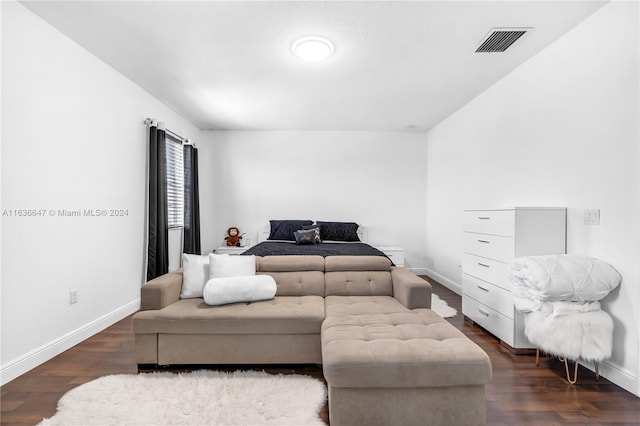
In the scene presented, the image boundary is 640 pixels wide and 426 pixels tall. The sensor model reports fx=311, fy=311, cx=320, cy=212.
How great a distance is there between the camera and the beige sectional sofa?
1.53m

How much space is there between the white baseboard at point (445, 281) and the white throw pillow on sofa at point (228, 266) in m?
3.00

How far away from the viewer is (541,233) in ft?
8.04

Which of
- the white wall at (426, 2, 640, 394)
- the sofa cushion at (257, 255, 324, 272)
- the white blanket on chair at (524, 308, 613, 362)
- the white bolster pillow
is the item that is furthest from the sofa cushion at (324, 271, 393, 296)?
the white wall at (426, 2, 640, 394)

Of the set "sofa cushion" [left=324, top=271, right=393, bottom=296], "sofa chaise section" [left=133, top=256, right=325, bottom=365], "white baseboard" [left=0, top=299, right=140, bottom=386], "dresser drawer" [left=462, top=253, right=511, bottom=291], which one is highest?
"dresser drawer" [left=462, top=253, right=511, bottom=291]

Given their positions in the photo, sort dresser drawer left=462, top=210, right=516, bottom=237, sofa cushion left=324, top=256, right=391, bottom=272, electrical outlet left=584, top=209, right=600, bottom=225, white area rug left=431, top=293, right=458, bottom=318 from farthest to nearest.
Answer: white area rug left=431, top=293, right=458, bottom=318 < sofa cushion left=324, top=256, right=391, bottom=272 < dresser drawer left=462, top=210, right=516, bottom=237 < electrical outlet left=584, top=209, right=600, bottom=225

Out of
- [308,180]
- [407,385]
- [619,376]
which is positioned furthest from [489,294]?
[308,180]

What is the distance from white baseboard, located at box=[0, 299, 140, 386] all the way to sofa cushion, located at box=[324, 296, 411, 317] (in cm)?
211

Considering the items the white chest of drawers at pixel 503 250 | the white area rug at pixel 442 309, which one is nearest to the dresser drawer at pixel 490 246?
the white chest of drawers at pixel 503 250

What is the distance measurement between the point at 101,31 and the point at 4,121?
1.00m

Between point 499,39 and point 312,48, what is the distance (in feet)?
4.98

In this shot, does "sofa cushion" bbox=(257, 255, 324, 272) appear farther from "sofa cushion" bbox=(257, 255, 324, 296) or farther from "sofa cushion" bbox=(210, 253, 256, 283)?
"sofa cushion" bbox=(210, 253, 256, 283)

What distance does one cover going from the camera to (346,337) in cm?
176

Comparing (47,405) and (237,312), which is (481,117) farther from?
(47,405)

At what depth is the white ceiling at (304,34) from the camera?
218cm
